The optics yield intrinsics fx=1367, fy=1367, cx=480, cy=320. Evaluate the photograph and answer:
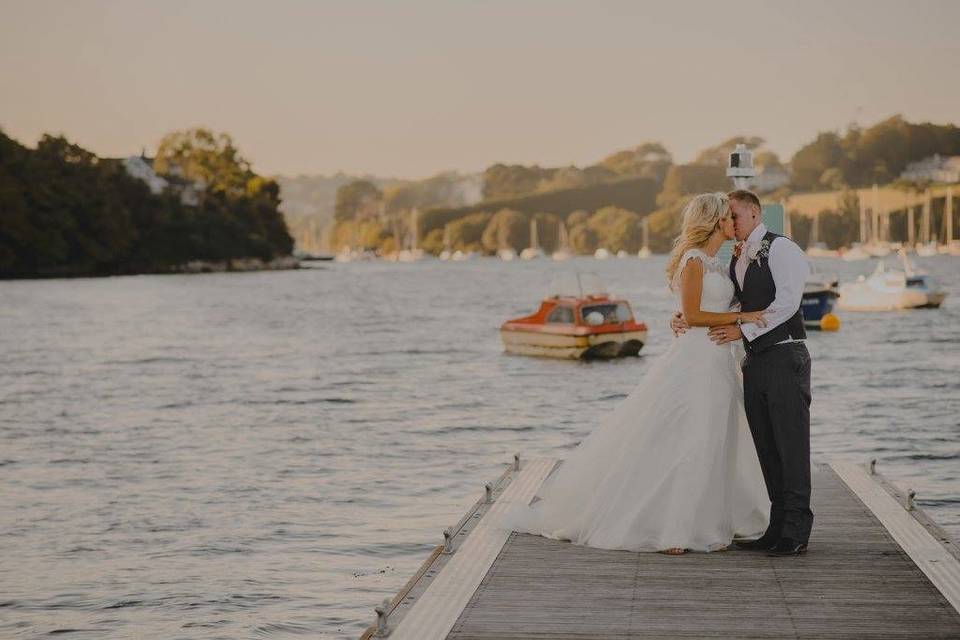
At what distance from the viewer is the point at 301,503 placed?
1838cm

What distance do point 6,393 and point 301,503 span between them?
20.8 meters

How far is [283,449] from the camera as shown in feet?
80.2

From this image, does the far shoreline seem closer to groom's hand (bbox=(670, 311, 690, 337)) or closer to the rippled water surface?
the rippled water surface

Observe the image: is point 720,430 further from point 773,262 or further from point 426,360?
point 426,360

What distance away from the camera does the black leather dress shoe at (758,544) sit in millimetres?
9534

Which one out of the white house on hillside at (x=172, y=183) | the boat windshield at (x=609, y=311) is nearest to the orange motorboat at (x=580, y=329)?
the boat windshield at (x=609, y=311)

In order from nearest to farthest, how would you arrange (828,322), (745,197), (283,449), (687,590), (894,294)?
(687,590), (745,197), (283,449), (828,322), (894,294)

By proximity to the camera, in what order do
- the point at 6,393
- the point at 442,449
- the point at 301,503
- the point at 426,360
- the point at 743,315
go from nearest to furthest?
the point at 743,315 < the point at 301,503 < the point at 442,449 < the point at 6,393 < the point at 426,360

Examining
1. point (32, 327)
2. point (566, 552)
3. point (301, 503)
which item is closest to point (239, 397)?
point (301, 503)

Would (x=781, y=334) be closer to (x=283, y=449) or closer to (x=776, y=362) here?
(x=776, y=362)

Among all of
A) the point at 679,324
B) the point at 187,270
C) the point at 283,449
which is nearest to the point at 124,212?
the point at 187,270

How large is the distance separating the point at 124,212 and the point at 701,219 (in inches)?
5855

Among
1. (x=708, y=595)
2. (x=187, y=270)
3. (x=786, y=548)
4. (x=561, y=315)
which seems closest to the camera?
(x=708, y=595)

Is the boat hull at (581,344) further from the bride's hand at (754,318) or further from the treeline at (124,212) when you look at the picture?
the treeline at (124,212)
